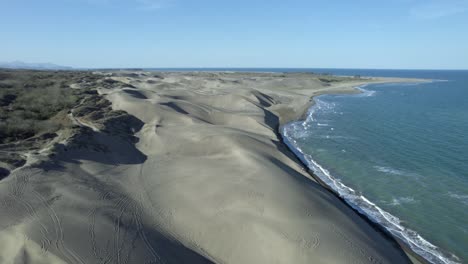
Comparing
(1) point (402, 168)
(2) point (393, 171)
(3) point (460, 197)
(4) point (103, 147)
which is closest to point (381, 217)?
(3) point (460, 197)

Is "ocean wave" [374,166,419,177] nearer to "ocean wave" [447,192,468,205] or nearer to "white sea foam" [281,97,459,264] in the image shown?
"white sea foam" [281,97,459,264]

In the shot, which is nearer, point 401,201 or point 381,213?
point 381,213

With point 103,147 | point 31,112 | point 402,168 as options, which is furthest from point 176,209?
point 31,112

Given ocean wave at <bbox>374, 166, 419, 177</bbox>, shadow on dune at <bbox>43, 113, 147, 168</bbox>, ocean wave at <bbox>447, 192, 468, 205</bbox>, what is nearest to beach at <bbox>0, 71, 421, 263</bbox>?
shadow on dune at <bbox>43, 113, 147, 168</bbox>

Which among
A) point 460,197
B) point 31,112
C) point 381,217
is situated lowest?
point 381,217

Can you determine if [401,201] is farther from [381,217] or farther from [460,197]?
[460,197]

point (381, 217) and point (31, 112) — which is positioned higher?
point (31, 112)

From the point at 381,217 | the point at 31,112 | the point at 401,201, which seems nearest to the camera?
the point at 381,217

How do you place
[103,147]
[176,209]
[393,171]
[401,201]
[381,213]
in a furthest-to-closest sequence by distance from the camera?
[393,171]
[103,147]
[401,201]
[381,213]
[176,209]
